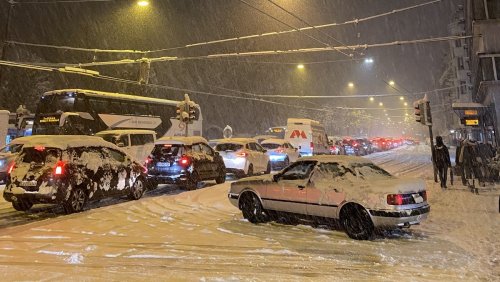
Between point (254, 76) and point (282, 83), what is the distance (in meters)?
5.79

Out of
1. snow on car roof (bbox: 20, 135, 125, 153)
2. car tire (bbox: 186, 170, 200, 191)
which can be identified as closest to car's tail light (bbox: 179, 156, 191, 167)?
car tire (bbox: 186, 170, 200, 191)

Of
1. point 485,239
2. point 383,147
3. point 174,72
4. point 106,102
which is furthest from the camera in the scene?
point 383,147

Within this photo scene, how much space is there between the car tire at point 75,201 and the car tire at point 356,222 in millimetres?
6324

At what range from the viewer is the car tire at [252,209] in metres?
8.30

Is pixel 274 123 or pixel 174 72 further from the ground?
pixel 174 72

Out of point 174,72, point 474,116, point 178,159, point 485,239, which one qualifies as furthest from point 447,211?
point 174,72

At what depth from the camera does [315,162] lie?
8.00 meters

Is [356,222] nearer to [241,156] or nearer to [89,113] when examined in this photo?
[241,156]

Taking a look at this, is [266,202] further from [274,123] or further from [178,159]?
[274,123]

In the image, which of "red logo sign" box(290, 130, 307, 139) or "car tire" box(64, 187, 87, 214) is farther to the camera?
"red logo sign" box(290, 130, 307, 139)

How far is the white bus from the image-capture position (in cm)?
1964

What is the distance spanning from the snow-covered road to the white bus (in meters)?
11.2

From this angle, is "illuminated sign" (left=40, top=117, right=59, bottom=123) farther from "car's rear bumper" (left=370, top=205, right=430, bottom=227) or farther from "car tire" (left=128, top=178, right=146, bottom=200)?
"car's rear bumper" (left=370, top=205, right=430, bottom=227)

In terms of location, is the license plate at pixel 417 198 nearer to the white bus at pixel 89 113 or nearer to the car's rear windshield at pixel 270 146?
the car's rear windshield at pixel 270 146
